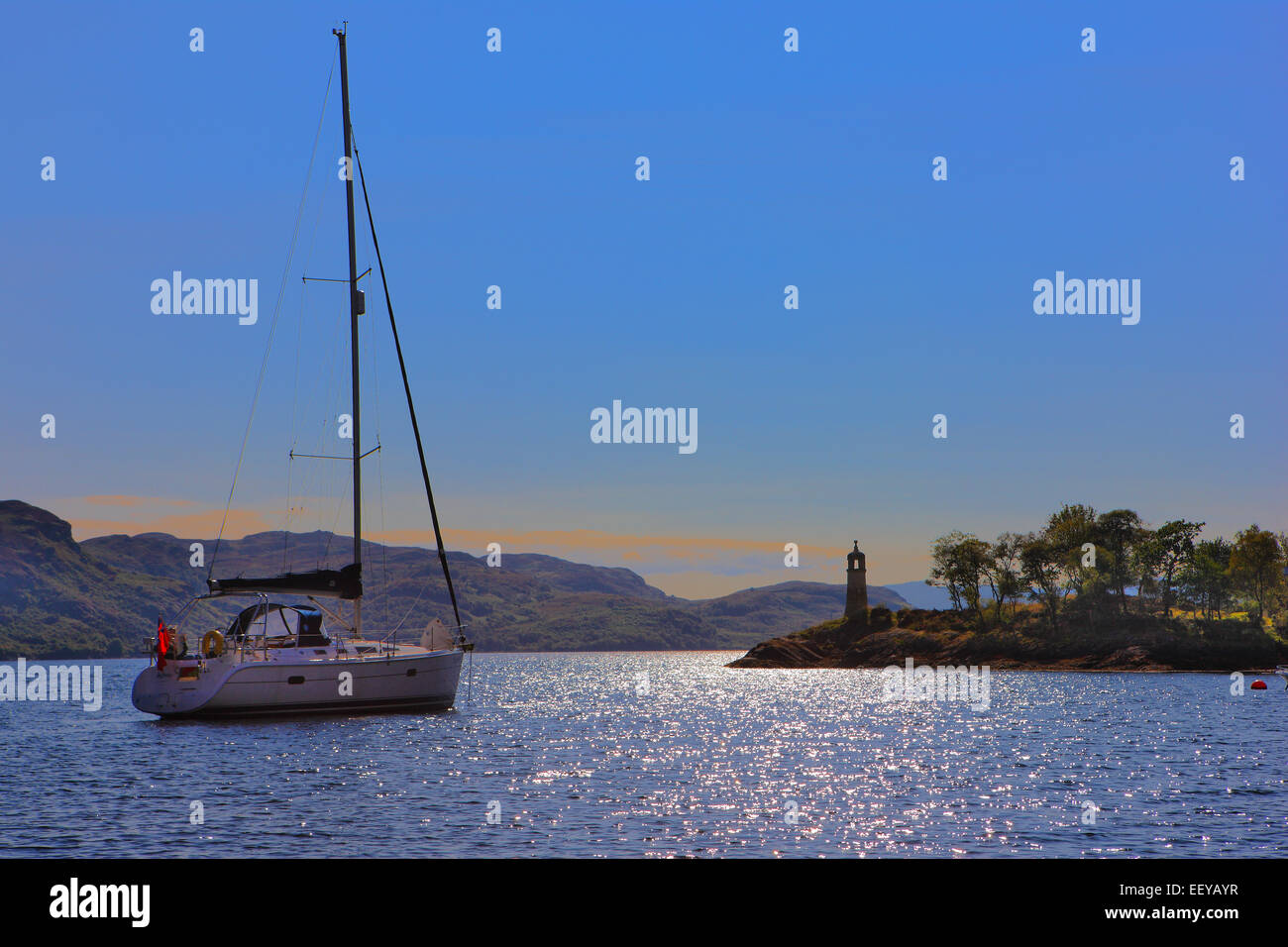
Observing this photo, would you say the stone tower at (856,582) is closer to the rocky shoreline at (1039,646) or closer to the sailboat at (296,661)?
the rocky shoreline at (1039,646)

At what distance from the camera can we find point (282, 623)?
171ft

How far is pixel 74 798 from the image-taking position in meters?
31.4

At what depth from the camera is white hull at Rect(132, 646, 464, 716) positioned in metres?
49.8

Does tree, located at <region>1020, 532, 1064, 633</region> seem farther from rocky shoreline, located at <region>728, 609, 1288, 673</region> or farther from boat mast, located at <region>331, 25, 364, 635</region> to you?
boat mast, located at <region>331, 25, 364, 635</region>

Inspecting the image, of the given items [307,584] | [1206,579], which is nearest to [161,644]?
[307,584]

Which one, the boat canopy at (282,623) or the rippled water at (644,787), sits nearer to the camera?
the rippled water at (644,787)

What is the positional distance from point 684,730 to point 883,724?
39.5 feet

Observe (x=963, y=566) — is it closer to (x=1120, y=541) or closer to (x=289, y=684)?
(x=1120, y=541)

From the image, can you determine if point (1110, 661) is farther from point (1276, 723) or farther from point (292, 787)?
point (292, 787)

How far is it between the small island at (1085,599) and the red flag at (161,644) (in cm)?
12472

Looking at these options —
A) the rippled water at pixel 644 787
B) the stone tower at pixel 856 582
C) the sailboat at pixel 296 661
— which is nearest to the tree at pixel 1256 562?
the stone tower at pixel 856 582

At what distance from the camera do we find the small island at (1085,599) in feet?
496

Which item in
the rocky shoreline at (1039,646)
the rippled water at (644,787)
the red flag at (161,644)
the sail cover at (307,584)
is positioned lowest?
the rocky shoreline at (1039,646)

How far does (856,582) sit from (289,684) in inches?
5264
